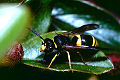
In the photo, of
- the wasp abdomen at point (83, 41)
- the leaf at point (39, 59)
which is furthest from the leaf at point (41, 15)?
the wasp abdomen at point (83, 41)

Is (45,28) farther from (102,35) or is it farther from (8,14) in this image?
(8,14)

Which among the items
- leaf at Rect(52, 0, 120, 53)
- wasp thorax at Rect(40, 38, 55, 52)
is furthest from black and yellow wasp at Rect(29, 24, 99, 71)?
leaf at Rect(52, 0, 120, 53)

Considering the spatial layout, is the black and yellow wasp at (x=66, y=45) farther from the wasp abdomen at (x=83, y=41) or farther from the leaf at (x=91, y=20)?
the leaf at (x=91, y=20)

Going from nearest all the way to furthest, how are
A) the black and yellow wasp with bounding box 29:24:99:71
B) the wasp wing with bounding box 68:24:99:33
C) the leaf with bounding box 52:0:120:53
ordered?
the black and yellow wasp with bounding box 29:24:99:71
the wasp wing with bounding box 68:24:99:33
the leaf with bounding box 52:0:120:53

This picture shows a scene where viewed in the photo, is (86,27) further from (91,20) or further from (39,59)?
(39,59)

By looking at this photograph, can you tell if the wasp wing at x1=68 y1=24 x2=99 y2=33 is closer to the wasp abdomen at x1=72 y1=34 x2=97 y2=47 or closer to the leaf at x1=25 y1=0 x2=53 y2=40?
the wasp abdomen at x1=72 y1=34 x2=97 y2=47

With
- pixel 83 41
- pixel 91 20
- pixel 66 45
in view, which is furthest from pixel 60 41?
pixel 91 20
